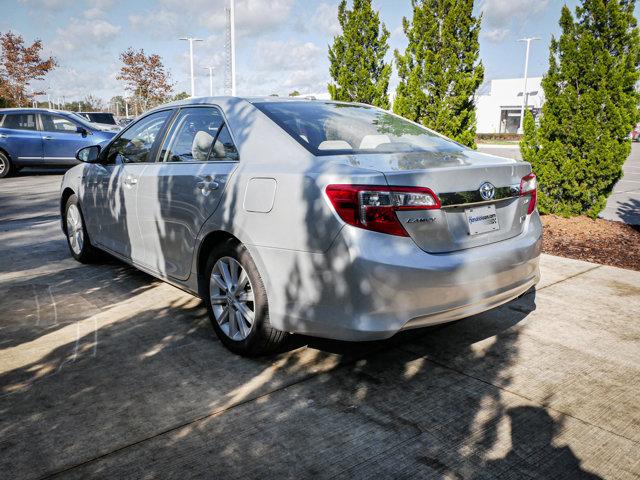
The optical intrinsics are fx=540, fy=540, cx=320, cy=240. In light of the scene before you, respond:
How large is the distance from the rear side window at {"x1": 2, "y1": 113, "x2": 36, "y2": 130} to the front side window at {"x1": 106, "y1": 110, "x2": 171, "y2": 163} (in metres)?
12.2

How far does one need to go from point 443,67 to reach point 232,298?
665 centimetres

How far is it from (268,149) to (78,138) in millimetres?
14079

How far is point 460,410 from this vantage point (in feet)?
9.27

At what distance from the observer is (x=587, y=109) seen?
7.02 m

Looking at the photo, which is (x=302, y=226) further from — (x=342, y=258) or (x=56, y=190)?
(x=56, y=190)

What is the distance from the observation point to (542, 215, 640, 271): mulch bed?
601cm

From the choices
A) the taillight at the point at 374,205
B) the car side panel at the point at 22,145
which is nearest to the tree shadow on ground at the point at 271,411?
the taillight at the point at 374,205

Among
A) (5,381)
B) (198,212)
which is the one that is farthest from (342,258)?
(5,381)

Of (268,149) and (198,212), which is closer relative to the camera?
(268,149)

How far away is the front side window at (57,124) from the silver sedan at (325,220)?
504 inches

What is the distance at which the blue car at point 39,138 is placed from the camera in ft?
49.1

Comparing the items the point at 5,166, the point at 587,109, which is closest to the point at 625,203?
the point at 587,109

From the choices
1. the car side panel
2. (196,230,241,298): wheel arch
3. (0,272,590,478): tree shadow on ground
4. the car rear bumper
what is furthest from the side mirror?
the car side panel

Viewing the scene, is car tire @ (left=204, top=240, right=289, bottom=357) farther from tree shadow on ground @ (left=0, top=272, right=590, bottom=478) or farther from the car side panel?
the car side panel
